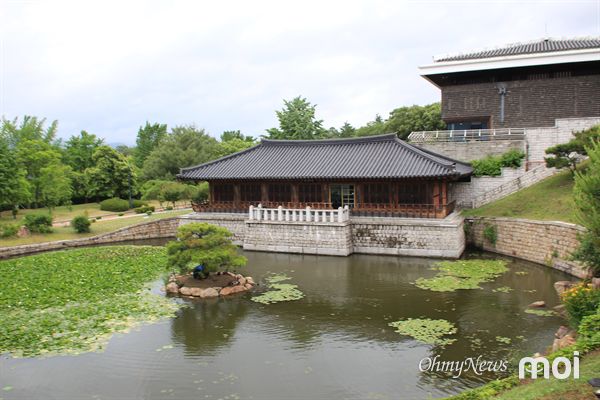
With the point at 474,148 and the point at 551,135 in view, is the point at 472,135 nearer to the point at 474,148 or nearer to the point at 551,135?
the point at 474,148

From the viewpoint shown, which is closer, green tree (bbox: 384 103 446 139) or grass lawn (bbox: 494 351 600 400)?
grass lawn (bbox: 494 351 600 400)

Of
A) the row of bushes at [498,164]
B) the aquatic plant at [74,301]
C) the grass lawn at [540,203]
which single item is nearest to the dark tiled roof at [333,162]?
the row of bushes at [498,164]

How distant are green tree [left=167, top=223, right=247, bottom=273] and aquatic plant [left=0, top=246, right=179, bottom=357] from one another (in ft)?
5.76

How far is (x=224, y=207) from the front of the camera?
99.9 feet

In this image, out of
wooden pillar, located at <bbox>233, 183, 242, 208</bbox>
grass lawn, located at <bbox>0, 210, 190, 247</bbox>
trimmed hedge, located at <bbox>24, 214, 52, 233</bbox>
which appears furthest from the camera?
wooden pillar, located at <bbox>233, 183, 242, 208</bbox>

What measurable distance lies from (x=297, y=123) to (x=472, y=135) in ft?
82.4

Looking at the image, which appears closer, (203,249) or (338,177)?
(203,249)

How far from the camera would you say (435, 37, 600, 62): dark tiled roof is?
34531 millimetres

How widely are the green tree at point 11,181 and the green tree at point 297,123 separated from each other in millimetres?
28988

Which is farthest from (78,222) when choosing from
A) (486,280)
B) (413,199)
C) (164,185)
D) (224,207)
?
(486,280)

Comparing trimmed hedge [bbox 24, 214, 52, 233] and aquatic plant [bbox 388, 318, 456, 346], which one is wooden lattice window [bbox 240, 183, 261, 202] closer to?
trimmed hedge [bbox 24, 214, 52, 233]

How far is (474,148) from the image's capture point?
3350cm

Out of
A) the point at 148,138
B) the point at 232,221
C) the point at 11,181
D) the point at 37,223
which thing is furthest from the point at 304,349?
the point at 148,138

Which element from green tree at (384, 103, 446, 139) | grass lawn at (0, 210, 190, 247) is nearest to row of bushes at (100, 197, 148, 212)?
grass lawn at (0, 210, 190, 247)
